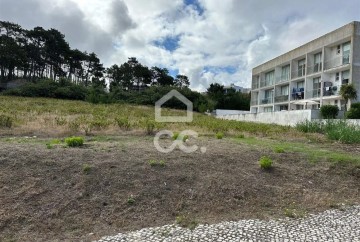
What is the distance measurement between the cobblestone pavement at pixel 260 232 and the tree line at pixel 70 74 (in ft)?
122

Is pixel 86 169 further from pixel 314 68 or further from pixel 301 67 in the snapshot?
pixel 301 67

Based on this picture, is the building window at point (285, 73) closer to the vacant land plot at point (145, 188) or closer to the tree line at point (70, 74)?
the tree line at point (70, 74)

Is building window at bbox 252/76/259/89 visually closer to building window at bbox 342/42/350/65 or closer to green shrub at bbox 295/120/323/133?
building window at bbox 342/42/350/65

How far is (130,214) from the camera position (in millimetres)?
4590

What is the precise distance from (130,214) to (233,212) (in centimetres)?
167

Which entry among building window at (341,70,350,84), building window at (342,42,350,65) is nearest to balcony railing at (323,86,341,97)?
building window at (341,70,350,84)

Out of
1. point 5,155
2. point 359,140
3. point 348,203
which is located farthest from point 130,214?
point 359,140

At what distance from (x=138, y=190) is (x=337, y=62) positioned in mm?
27816

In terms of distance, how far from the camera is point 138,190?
5164 mm

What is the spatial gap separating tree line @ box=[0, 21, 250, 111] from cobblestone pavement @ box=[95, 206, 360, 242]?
37.2 metres

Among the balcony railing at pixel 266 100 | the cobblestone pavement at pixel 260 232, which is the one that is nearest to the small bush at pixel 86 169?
the cobblestone pavement at pixel 260 232

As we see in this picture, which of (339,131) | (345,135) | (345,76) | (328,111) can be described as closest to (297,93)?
(345,76)

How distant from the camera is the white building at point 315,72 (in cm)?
2531

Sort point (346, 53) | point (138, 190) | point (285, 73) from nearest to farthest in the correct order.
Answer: point (138, 190)
point (346, 53)
point (285, 73)
